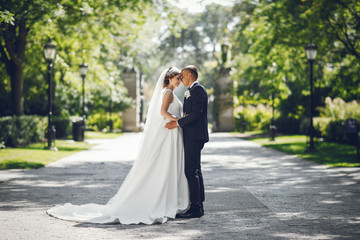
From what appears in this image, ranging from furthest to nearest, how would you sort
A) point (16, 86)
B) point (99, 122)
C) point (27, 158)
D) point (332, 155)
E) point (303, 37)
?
point (99, 122) < point (16, 86) < point (303, 37) < point (332, 155) < point (27, 158)

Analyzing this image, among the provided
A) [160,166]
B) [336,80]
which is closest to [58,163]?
[160,166]

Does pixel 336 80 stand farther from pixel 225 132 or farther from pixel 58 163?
pixel 225 132

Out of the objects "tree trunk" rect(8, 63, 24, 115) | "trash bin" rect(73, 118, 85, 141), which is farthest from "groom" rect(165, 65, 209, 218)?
"trash bin" rect(73, 118, 85, 141)

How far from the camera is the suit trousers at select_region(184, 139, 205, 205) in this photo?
24.3ft

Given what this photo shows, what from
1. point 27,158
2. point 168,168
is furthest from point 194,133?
point 27,158

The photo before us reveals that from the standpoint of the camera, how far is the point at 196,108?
24.3 ft

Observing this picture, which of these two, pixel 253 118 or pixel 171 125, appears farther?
pixel 253 118

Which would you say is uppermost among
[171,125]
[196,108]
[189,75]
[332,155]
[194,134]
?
[189,75]

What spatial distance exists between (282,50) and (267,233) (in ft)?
59.8

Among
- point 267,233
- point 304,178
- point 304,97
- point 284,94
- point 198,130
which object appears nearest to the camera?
point 267,233

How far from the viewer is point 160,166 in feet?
24.9

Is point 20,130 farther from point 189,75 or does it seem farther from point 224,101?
point 224,101

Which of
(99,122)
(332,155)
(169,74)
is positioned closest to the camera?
(169,74)

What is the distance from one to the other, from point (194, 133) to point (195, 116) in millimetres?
281
